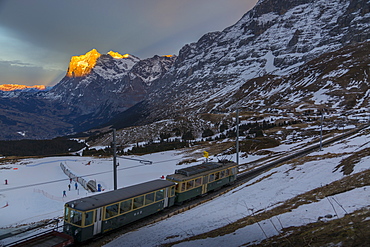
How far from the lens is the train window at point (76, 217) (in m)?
17.1

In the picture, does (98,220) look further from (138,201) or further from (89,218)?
(138,201)

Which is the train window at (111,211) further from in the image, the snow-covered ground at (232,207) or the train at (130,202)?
the snow-covered ground at (232,207)

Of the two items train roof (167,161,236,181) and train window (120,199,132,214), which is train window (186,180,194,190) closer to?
train roof (167,161,236,181)

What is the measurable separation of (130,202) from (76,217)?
13.3 feet

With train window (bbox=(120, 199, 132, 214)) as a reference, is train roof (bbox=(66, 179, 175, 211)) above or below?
above

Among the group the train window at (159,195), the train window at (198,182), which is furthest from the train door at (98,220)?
the train window at (198,182)

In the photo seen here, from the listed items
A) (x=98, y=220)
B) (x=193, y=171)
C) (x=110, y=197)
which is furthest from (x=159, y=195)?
(x=98, y=220)

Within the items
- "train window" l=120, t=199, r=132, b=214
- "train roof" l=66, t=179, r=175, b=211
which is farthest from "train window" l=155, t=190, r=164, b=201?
"train window" l=120, t=199, r=132, b=214

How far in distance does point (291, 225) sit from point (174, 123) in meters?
137

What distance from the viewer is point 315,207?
14.1m

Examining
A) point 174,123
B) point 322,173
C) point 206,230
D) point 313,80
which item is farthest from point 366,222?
point 313,80

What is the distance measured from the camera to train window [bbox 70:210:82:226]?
1706 cm

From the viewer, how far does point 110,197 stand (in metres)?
19.0

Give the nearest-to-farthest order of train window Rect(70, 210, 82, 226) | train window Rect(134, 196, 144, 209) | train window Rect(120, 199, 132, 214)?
train window Rect(70, 210, 82, 226) < train window Rect(120, 199, 132, 214) < train window Rect(134, 196, 144, 209)
